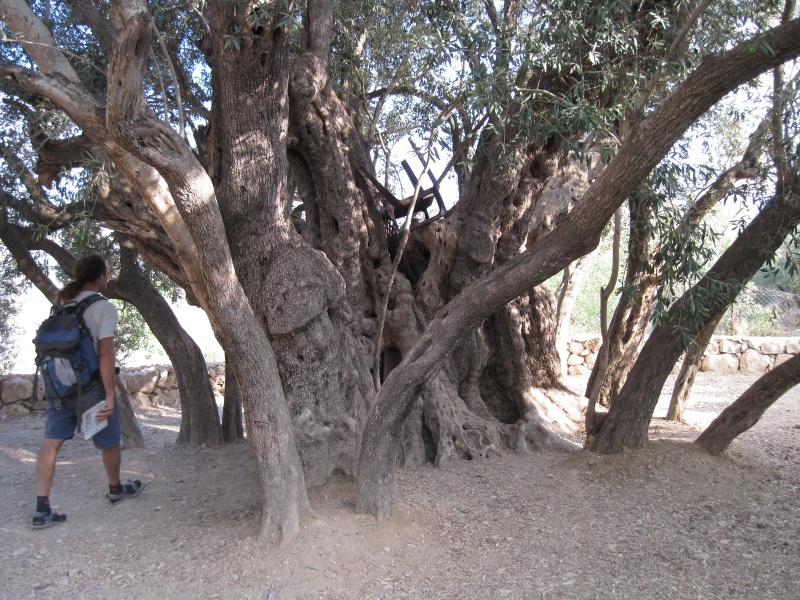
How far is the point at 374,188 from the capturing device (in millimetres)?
6750

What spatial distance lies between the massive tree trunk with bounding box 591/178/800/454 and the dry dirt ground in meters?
0.22

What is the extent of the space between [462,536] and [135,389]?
8.44 m

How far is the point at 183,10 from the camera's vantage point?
7289mm

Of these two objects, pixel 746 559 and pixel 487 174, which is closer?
pixel 746 559

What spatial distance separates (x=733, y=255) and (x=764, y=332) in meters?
16.0

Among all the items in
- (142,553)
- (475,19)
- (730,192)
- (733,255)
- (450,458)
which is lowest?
(142,553)

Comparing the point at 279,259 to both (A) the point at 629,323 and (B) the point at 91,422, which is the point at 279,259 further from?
(A) the point at 629,323

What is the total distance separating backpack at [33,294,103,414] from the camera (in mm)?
4480

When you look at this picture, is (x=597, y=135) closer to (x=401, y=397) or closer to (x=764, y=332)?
(x=401, y=397)

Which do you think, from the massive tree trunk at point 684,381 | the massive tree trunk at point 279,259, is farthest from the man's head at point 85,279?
the massive tree trunk at point 684,381

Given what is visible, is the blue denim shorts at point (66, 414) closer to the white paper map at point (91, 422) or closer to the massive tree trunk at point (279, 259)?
the white paper map at point (91, 422)

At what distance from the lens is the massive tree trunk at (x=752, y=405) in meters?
4.95

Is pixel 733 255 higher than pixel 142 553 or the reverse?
higher

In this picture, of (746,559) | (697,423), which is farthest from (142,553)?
(697,423)
